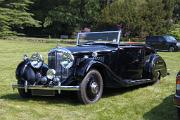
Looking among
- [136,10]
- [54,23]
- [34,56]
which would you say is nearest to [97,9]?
[54,23]

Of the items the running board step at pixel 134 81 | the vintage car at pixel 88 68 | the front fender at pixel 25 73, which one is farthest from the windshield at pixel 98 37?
the front fender at pixel 25 73

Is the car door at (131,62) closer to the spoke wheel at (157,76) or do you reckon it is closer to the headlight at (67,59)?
the spoke wheel at (157,76)

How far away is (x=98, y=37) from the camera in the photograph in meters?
10.7

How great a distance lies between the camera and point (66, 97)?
9.74 meters

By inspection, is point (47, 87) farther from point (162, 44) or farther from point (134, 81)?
point (162, 44)

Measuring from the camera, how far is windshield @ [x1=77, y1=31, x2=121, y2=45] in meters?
10.4

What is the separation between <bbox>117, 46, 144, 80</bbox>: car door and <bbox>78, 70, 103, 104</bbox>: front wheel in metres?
1.16

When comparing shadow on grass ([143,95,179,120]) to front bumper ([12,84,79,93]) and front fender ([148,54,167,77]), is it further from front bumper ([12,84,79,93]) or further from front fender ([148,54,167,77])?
front fender ([148,54,167,77])

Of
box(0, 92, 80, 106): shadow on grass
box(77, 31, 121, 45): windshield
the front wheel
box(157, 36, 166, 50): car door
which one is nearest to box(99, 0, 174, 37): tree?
box(157, 36, 166, 50): car door

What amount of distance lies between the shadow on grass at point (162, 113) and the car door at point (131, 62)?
5.41ft

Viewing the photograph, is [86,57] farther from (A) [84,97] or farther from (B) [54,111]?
(B) [54,111]

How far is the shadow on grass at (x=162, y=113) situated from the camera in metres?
7.74

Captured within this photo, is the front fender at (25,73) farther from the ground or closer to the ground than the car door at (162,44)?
farther from the ground

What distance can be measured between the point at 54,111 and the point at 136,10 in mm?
43714
